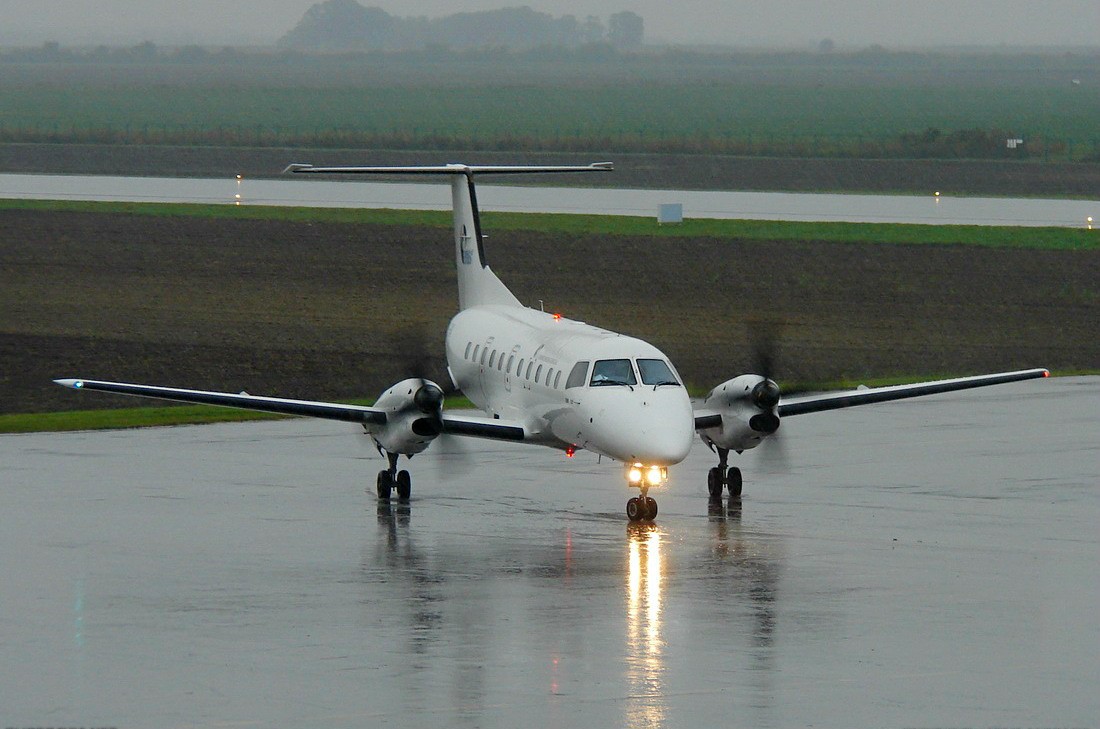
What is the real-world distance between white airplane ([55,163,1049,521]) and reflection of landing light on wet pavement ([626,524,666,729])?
3.94 feet

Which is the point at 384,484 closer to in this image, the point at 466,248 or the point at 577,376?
the point at 577,376

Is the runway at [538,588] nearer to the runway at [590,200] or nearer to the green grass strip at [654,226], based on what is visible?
the green grass strip at [654,226]

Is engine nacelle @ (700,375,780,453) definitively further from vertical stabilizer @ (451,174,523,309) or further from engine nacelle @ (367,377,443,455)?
vertical stabilizer @ (451,174,523,309)

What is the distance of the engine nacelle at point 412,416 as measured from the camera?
24.2 meters

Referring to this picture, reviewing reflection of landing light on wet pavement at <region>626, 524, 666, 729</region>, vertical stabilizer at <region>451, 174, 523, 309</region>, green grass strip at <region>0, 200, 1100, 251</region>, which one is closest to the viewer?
reflection of landing light on wet pavement at <region>626, 524, 666, 729</region>

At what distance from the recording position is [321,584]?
19.2m

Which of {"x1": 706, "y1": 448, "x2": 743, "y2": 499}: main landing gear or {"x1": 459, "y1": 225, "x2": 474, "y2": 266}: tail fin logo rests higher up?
{"x1": 459, "y1": 225, "x2": 474, "y2": 266}: tail fin logo

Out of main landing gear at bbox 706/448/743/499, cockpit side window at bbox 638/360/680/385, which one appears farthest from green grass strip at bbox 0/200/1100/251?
cockpit side window at bbox 638/360/680/385

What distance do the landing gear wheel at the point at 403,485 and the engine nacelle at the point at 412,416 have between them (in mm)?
378

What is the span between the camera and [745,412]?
25.0 m

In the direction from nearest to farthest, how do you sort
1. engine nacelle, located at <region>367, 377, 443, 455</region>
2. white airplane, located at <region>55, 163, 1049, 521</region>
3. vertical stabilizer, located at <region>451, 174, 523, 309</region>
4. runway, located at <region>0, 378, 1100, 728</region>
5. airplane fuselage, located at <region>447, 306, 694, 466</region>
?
1. runway, located at <region>0, 378, 1100, 728</region>
2. airplane fuselage, located at <region>447, 306, 694, 466</region>
3. white airplane, located at <region>55, 163, 1049, 521</region>
4. engine nacelle, located at <region>367, 377, 443, 455</region>
5. vertical stabilizer, located at <region>451, 174, 523, 309</region>

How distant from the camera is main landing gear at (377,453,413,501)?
25.0 meters

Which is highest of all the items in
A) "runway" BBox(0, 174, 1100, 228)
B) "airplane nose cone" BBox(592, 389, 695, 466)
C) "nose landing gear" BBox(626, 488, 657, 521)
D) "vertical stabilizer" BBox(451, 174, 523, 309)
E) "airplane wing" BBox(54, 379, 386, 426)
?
"runway" BBox(0, 174, 1100, 228)

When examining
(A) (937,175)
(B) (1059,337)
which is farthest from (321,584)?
(A) (937,175)
